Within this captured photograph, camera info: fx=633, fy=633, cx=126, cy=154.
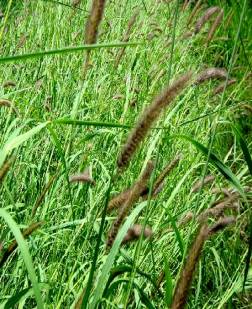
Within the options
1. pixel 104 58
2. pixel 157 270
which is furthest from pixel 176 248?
pixel 104 58

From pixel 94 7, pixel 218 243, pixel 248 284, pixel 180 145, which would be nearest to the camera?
pixel 94 7

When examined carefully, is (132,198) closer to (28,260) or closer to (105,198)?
(28,260)

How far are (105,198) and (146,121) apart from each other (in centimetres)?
74

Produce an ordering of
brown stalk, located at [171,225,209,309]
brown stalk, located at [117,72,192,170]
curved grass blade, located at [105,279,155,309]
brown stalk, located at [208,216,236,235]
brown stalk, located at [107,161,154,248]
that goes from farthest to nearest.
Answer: brown stalk, located at [208,216,236,235]
curved grass blade, located at [105,279,155,309]
brown stalk, located at [107,161,154,248]
brown stalk, located at [117,72,192,170]
brown stalk, located at [171,225,209,309]

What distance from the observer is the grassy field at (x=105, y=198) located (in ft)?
3.23

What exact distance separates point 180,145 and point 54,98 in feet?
1.83

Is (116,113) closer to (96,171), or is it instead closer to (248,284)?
(96,171)

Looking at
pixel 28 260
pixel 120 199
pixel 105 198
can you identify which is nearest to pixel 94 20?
pixel 120 199

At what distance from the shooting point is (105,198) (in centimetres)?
158

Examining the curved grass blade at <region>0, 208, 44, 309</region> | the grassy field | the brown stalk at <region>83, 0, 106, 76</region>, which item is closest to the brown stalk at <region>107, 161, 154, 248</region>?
the grassy field

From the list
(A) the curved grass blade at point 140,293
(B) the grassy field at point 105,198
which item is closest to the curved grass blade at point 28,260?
(B) the grassy field at point 105,198

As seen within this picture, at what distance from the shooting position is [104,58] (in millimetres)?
3326

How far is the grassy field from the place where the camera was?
0.98 metres

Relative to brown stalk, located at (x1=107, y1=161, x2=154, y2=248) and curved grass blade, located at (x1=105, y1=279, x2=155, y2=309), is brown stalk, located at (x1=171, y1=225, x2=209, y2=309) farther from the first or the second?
curved grass blade, located at (x1=105, y1=279, x2=155, y2=309)
